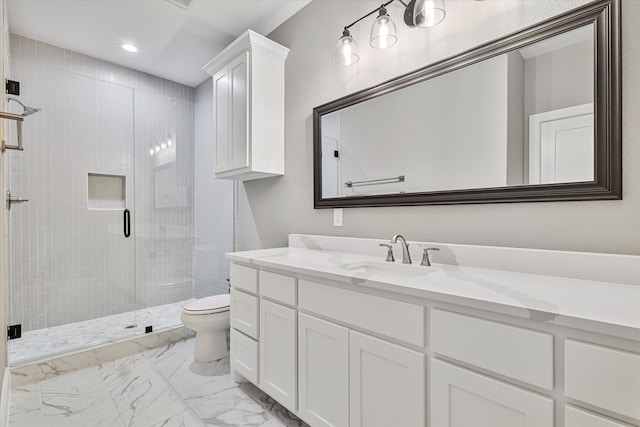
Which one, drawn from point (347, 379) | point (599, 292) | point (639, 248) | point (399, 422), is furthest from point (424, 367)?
point (639, 248)

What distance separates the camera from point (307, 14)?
2.16 meters

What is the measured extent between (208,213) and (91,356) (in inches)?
62.8

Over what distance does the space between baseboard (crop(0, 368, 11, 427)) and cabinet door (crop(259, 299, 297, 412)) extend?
1239mm

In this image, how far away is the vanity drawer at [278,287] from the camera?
1449mm

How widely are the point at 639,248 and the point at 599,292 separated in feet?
0.87

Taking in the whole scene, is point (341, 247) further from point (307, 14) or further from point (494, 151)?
point (307, 14)

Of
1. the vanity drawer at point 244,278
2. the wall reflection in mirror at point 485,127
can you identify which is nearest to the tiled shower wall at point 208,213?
the vanity drawer at point 244,278

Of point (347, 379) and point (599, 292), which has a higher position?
point (599, 292)

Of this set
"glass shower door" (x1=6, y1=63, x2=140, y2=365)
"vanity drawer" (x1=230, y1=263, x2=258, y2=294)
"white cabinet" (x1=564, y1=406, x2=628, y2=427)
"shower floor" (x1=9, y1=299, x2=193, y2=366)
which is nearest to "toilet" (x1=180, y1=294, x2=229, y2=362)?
"vanity drawer" (x1=230, y1=263, x2=258, y2=294)

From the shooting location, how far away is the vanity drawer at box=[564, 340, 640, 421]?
2.14ft

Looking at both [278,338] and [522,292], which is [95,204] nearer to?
[278,338]

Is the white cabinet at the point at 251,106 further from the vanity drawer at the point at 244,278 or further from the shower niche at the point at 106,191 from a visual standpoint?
the shower niche at the point at 106,191

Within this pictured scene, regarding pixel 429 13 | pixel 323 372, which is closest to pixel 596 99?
pixel 429 13

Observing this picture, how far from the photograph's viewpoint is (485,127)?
135cm
